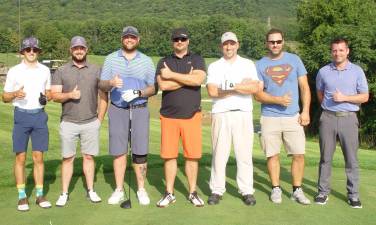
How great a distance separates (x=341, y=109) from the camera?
5.99 meters

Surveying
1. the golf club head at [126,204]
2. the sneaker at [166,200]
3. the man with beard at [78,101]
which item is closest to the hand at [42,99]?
the man with beard at [78,101]

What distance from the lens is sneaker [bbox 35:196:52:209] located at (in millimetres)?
5735

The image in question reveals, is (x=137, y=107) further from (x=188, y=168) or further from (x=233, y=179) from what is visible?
(x=233, y=179)

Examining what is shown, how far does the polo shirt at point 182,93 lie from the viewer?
229 inches

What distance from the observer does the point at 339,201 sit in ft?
19.9

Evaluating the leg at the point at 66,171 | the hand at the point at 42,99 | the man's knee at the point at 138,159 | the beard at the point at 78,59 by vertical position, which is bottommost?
the leg at the point at 66,171

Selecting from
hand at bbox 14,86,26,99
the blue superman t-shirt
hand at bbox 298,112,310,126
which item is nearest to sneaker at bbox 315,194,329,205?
hand at bbox 298,112,310,126

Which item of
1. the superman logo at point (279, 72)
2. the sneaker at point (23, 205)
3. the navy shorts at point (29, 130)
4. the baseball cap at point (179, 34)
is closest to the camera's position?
the sneaker at point (23, 205)

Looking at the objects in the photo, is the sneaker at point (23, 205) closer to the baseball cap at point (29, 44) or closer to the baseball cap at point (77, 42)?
the baseball cap at point (29, 44)

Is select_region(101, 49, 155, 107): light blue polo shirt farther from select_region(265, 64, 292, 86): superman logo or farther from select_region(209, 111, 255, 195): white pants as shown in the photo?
select_region(265, 64, 292, 86): superman logo

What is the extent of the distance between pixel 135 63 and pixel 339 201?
2921mm

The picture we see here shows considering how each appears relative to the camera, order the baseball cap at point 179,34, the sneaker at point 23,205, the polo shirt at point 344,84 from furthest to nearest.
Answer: the polo shirt at point 344,84 → the baseball cap at point 179,34 → the sneaker at point 23,205

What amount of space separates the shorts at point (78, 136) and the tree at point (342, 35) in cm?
1874

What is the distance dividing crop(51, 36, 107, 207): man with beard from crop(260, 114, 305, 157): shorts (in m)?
2.03
